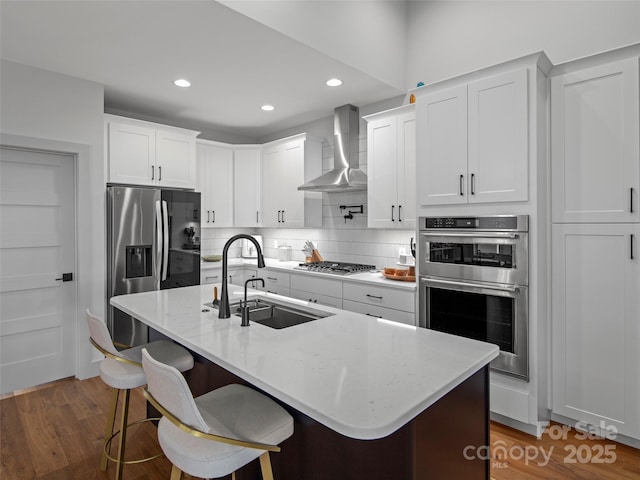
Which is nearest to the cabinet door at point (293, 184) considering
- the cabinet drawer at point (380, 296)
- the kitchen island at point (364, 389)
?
the cabinet drawer at point (380, 296)

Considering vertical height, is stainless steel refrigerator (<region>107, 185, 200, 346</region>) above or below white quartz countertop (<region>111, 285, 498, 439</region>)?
A: above

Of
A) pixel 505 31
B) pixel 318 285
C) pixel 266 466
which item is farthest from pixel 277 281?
pixel 505 31

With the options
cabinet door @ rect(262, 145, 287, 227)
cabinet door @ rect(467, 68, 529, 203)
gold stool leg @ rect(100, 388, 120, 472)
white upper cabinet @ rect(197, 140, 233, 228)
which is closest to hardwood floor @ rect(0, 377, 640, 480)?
gold stool leg @ rect(100, 388, 120, 472)

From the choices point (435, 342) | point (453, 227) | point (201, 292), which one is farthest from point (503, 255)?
point (201, 292)

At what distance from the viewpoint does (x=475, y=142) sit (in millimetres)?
2662

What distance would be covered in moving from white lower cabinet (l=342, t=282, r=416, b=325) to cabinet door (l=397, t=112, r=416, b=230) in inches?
26.1

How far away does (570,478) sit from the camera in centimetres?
209

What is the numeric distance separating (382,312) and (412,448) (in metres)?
2.15

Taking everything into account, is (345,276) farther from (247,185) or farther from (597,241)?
(247,185)

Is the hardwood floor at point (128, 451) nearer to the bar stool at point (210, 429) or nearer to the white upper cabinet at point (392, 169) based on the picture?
the bar stool at point (210, 429)

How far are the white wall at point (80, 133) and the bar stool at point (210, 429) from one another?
255cm

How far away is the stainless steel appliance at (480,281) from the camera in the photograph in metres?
2.48

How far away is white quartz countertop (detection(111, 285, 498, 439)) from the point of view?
1.05 metres

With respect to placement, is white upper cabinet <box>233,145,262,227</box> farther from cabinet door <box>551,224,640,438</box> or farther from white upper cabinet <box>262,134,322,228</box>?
cabinet door <box>551,224,640,438</box>
